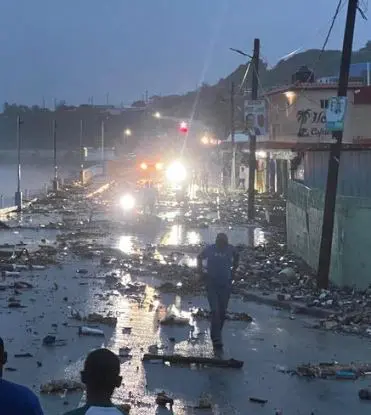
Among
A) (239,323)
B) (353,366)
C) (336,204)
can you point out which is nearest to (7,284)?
(239,323)

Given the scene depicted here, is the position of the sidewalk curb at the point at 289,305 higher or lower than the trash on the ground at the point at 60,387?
lower

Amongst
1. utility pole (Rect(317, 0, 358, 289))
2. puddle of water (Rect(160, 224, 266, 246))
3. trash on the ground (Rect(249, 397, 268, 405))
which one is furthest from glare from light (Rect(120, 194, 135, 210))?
trash on the ground (Rect(249, 397, 268, 405))

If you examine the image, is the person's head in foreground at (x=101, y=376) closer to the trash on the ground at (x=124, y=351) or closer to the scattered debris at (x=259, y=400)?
the scattered debris at (x=259, y=400)

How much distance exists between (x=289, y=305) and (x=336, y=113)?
12.5ft

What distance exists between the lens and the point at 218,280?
11984mm

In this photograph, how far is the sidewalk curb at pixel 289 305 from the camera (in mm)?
15255

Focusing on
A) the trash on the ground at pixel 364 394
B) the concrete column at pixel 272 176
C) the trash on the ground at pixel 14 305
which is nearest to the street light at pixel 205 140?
the concrete column at pixel 272 176

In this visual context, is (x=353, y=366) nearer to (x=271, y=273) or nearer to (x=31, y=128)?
(x=271, y=273)

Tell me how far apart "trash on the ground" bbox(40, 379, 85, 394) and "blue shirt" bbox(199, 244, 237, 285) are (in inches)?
112

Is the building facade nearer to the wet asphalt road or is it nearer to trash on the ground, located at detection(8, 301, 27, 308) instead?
the wet asphalt road

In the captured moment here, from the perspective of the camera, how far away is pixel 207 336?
13062mm

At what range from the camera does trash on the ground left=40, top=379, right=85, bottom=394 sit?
953 cm

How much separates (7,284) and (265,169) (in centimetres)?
4306

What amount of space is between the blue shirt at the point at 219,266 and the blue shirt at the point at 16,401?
7822mm
